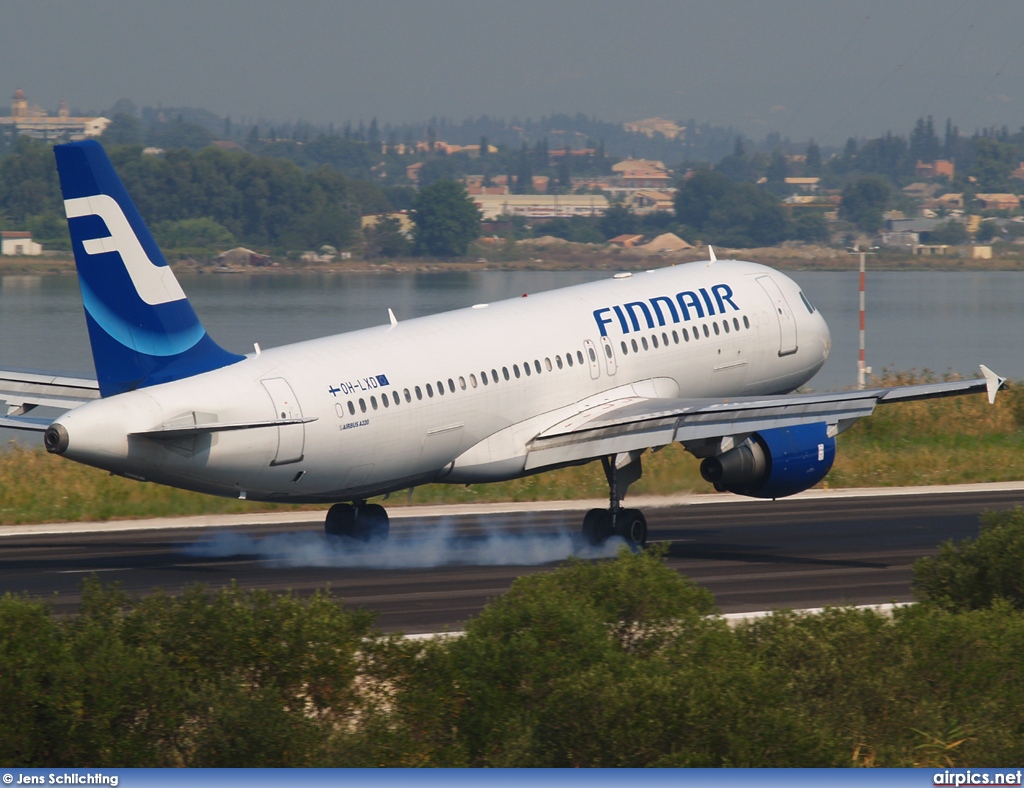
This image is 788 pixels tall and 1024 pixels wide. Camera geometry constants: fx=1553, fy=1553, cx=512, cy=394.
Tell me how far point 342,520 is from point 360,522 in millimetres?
376

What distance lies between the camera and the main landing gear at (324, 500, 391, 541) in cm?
A: 3130

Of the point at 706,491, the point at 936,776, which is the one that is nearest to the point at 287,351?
the point at 706,491

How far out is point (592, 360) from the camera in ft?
105

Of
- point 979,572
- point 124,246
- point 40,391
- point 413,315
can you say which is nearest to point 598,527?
point 124,246

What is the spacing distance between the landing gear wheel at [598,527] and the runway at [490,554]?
49 cm

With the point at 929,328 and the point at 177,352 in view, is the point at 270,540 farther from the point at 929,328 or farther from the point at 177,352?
the point at 929,328

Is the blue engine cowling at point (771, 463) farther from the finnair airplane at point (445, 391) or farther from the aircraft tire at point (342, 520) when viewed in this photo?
the aircraft tire at point (342, 520)

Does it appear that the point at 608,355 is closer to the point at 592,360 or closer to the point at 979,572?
the point at 592,360

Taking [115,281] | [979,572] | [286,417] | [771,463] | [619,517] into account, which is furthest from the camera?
[619,517]

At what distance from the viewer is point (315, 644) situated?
13.9m

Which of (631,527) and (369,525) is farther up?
(631,527)

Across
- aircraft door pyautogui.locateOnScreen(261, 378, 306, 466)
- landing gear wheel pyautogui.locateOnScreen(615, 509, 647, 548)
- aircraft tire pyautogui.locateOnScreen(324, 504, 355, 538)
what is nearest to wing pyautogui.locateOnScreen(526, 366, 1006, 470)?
landing gear wheel pyautogui.locateOnScreen(615, 509, 647, 548)

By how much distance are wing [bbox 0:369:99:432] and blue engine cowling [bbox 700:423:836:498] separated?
1234 cm

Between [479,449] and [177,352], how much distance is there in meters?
6.66
